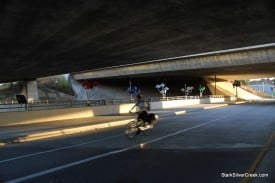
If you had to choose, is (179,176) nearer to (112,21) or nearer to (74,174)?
(74,174)

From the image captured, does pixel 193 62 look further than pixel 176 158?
Yes

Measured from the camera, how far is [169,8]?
53.3 ft

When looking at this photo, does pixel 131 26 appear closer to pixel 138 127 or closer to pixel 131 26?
Answer: pixel 131 26

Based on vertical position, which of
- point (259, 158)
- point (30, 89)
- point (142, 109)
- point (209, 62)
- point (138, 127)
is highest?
point (209, 62)

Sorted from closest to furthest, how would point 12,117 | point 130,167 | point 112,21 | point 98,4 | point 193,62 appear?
point 130,167, point 98,4, point 112,21, point 12,117, point 193,62

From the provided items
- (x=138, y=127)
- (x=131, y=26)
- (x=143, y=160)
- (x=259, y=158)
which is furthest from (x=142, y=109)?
(x=259, y=158)

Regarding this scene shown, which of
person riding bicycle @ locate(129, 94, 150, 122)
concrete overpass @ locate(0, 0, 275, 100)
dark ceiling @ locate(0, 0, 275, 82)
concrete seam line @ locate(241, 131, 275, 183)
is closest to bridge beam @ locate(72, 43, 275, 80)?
dark ceiling @ locate(0, 0, 275, 82)

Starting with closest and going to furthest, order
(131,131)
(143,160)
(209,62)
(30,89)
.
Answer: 1. (143,160)
2. (131,131)
3. (209,62)
4. (30,89)

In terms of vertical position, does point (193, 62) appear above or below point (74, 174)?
above

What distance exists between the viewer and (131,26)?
19.7m

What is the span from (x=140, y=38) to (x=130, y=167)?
13610mm

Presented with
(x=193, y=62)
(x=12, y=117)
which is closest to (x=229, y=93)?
(x=193, y=62)

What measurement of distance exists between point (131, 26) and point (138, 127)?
468cm

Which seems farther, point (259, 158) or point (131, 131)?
point (131, 131)
